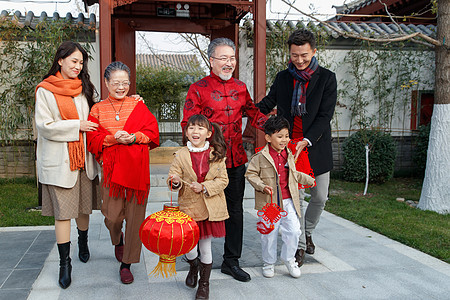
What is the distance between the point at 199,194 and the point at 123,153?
616mm

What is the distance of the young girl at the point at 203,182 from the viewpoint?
2570mm

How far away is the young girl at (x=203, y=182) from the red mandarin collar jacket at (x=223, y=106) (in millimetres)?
233

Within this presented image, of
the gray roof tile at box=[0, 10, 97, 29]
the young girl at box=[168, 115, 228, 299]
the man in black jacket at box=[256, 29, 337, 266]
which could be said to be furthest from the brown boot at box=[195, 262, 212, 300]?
the gray roof tile at box=[0, 10, 97, 29]

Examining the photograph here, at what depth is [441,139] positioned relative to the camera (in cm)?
552

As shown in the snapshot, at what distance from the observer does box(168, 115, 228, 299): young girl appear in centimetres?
257

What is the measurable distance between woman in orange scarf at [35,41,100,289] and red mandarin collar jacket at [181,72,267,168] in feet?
2.38

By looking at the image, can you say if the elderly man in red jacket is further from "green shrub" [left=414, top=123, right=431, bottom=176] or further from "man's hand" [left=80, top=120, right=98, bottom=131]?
"green shrub" [left=414, top=123, right=431, bottom=176]

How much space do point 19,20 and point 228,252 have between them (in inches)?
257

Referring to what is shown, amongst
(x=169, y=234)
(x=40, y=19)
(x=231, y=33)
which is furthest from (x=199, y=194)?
(x=40, y=19)

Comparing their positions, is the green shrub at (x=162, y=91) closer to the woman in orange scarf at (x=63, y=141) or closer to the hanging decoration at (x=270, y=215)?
the woman in orange scarf at (x=63, y=141)

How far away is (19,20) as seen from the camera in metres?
7.30

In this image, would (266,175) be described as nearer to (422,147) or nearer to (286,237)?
(286,237)

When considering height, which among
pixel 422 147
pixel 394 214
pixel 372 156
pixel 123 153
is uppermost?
pixel 123 153

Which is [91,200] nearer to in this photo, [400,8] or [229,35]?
[229,35]
